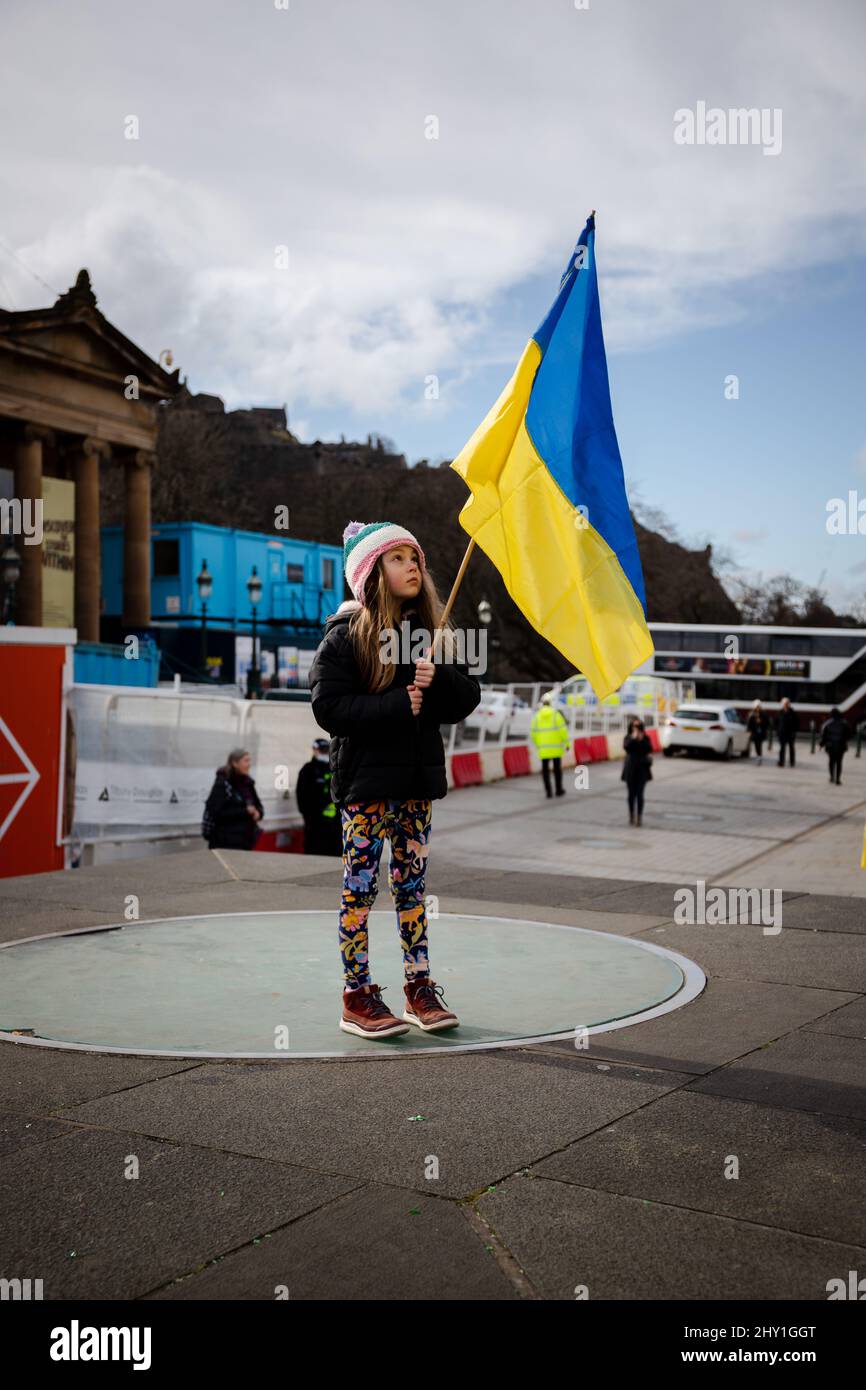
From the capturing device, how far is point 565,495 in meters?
5.82

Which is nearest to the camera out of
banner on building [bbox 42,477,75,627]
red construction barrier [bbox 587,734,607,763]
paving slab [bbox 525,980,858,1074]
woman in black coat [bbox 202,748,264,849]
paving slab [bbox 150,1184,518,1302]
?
paving slab [bbox 150,1184,518,1302]

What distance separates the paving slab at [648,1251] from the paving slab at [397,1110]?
269mm

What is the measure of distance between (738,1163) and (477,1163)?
29.2 inches

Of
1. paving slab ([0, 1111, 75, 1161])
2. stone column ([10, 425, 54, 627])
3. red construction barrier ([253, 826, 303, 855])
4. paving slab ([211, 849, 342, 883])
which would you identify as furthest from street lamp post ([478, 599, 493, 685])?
paving slab ([0, 1111, 75, 1161])

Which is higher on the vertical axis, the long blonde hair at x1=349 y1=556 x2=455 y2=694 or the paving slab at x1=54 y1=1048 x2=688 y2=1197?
the long blonde hair at x1=349 y1=556 x2=455 y2=694

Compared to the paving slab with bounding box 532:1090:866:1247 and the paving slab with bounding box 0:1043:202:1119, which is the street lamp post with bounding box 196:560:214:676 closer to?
the paving slab with bounding box 0:1043:202:1119

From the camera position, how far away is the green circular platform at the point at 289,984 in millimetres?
5152

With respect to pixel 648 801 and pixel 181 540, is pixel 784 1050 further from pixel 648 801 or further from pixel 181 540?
pixel 181 540

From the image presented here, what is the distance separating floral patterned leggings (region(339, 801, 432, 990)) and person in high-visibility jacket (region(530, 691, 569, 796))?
22779mm

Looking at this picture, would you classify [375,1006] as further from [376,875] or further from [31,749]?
[31,749]

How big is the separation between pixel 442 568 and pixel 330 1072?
214 feet

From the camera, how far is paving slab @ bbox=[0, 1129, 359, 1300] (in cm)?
308

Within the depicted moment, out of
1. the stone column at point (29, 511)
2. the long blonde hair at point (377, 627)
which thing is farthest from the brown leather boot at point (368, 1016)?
the stone column at point (29, 511)
